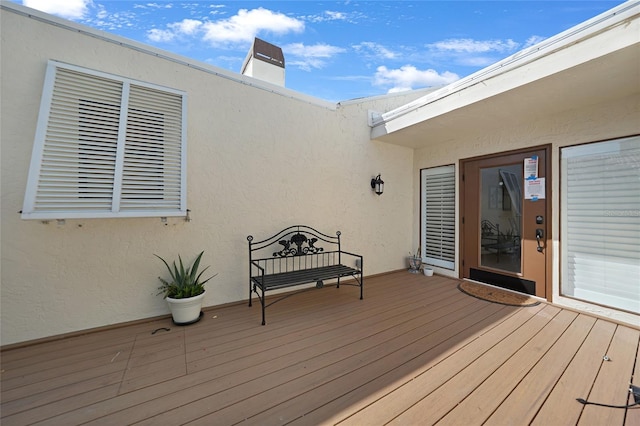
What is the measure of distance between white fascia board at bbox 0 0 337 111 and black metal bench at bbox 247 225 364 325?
6.38 feet

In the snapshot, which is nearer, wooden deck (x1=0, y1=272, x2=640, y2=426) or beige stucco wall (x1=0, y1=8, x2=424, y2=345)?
wooden deck (x1=0, y1=272, x2=640, y2=426)

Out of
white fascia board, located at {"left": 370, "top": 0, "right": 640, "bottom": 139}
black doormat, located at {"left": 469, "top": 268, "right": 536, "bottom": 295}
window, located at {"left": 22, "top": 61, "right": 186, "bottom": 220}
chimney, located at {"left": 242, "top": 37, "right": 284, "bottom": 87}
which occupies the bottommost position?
black doormat, located at {"left": 469, "top": 268, "right": 536, "bottom": 295}

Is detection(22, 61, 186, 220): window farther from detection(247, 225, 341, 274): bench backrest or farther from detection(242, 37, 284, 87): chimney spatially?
detection(242, 37, 284, 87): chimney

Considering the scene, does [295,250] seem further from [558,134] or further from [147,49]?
[558,134]

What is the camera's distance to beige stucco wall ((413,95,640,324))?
2.60m

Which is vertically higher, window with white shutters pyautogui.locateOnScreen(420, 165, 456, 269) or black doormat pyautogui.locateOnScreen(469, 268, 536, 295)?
window with white shutters pyautogui.locateOnScreen(420, 165, 456, 269)

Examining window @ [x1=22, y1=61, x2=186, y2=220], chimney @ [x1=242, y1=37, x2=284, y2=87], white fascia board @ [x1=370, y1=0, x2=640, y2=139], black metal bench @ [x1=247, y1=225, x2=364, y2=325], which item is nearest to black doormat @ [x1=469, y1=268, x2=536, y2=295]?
black metal bench @ [x1=247, y1=225, x2=364, y2=325]

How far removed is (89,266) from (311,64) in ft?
14.0

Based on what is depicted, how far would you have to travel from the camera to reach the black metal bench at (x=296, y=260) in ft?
9.62

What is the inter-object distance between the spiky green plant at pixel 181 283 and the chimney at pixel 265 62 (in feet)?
11.2

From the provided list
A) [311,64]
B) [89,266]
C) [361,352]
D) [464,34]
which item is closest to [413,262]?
[361,352]

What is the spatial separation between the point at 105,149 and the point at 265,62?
3.20 meters

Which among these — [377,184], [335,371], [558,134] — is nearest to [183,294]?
[335,371]

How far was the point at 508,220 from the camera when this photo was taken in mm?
3557
